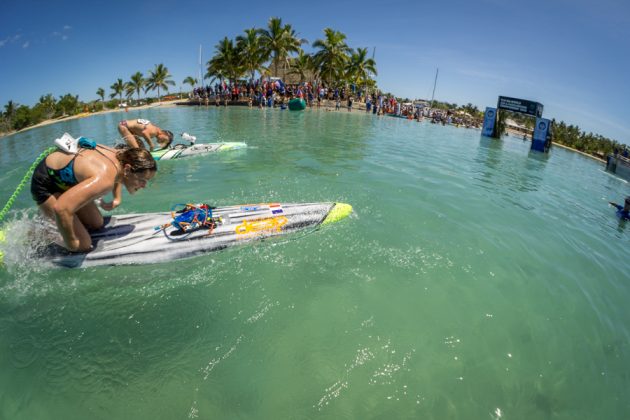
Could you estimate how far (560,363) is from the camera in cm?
379

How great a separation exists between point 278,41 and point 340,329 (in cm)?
4370

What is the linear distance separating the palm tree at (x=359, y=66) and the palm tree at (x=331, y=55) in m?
1.47

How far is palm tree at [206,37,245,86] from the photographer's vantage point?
141 feet

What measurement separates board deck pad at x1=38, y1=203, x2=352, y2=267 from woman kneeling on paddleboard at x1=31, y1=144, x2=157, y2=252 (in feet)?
1.82

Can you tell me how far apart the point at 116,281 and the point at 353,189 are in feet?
20.6

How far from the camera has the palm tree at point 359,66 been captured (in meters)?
44.8

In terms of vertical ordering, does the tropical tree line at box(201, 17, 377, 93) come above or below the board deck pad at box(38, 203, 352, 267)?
above

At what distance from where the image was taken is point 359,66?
45.5m

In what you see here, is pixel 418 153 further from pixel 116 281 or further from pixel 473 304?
pixel 116 281

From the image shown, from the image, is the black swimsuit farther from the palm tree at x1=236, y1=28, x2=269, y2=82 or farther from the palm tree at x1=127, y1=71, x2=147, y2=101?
the palm tree at x1=127, y1=71, x2=147, y2=101

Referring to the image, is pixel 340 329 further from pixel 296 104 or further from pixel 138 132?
pixel 296 104

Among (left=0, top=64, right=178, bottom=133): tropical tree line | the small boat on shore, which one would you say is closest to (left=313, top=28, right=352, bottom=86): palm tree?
the small boat on shore

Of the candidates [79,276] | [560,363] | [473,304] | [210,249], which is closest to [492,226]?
[473,304]

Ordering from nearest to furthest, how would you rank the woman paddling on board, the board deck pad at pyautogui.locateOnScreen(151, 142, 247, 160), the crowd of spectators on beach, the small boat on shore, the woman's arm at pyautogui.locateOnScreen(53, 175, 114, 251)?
the woman's arm at pyautogui.locateOnScreen(53, 175, 114, 251), the woman paddling on board, the board deck pad at pyautogui.locateOnScreen(151, 142, 247, 160), the small boat on shore, the crowd of spectators on beach
